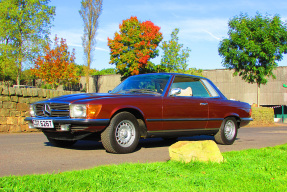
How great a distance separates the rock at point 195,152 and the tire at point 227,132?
3.04m

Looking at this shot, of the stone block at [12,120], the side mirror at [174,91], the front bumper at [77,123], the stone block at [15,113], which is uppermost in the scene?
the side mirror at [174,91]

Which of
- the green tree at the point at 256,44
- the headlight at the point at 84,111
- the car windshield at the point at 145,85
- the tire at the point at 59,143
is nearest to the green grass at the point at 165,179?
the headlight at the point at 84,111

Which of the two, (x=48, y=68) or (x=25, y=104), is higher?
(x=48, y=68)

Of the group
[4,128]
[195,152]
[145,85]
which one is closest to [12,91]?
[4,128]

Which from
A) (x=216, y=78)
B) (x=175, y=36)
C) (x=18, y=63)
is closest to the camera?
(x=175, y=36)

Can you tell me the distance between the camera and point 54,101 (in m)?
5.75

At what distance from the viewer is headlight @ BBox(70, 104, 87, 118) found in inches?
213

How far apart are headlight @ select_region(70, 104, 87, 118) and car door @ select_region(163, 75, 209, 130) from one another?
1673 mm

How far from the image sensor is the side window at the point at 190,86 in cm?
717

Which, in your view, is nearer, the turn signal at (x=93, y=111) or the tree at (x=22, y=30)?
the turn signal at (x=93, y=111)

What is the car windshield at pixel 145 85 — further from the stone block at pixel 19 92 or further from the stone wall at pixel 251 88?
the stone wall at pixel 251 88

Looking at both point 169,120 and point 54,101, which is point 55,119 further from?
point 169,120

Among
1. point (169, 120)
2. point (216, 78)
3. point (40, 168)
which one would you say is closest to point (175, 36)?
point (216, 78)

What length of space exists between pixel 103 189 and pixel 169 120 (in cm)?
356
